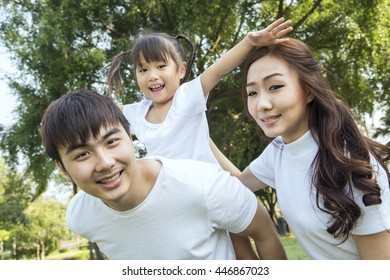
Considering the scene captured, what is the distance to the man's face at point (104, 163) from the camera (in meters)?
1.68

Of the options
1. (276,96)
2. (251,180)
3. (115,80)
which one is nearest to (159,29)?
(115,80)

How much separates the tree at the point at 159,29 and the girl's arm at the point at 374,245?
575 centimetres

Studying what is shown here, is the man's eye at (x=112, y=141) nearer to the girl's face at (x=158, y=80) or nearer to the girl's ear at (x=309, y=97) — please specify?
the girl's ear at (x=309, y=97)

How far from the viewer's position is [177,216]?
1.84m

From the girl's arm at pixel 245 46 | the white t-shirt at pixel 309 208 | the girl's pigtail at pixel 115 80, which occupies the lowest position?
the white t-shirt at pixel 309 208

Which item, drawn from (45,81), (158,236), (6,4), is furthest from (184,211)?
(6,4)

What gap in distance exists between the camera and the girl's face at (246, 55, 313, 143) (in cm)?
183

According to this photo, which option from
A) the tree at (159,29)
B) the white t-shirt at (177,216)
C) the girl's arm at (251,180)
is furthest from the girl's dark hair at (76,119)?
the tree at (159,29)

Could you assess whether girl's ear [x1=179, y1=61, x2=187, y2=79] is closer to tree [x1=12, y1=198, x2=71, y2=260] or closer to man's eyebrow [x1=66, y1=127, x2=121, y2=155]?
man's eyebrow [x1=66, y1=127, x2=121, y2=155]

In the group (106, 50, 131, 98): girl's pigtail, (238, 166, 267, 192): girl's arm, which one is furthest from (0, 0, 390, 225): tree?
(238, 166, 267, 192): girl's arm

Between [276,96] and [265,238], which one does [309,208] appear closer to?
[265,238]

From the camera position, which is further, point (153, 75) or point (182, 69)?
point (182, 69)

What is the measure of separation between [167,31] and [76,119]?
7.09 meters

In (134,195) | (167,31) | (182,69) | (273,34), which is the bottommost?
(134,195)
